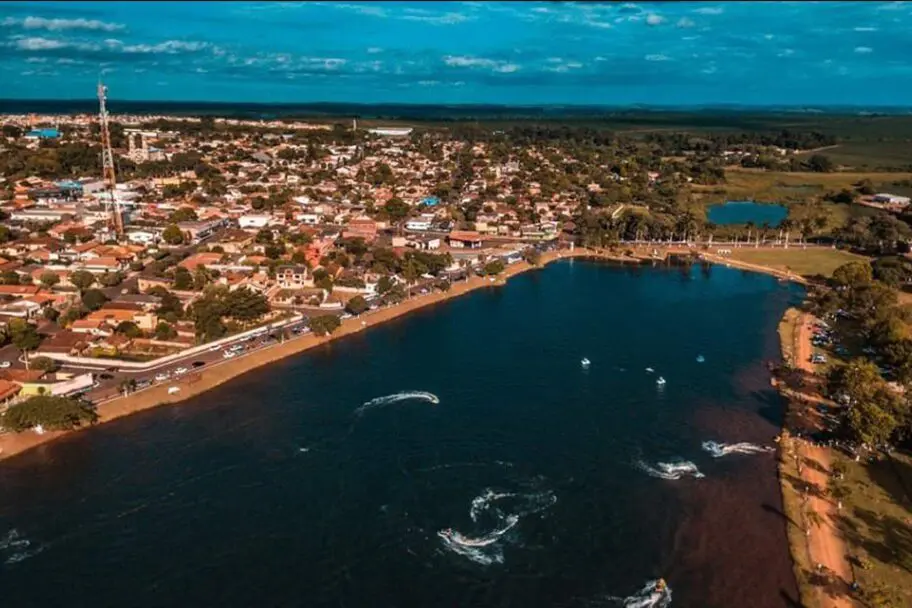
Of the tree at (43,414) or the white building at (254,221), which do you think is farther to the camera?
the white building at (254,221)

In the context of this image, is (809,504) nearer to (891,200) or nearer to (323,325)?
(323,325)

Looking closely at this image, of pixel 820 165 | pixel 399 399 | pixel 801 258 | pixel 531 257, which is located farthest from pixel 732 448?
pixel 820 165

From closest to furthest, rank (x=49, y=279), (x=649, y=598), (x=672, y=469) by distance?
(x=649, y=598)
(x=672, y=469)
(x=49, y=279)

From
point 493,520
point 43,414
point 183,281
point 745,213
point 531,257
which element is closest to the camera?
point 493,520

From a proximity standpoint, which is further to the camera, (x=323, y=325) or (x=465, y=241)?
(x=465, y=241)

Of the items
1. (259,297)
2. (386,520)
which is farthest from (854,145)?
(386,520)

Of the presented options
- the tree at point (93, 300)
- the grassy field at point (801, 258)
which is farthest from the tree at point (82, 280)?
the grassy field at point (801, 258)

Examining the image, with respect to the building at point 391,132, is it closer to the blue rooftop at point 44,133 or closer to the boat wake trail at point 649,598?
the blue rooftop at point 44,133

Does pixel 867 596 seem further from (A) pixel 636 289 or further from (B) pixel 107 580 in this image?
(A) pixel 636 289
